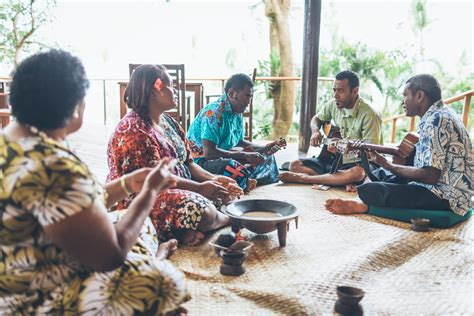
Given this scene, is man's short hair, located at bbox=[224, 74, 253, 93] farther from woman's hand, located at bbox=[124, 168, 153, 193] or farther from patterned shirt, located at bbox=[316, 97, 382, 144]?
woman's hand, located at bbox=[124, 168, 153, 193]

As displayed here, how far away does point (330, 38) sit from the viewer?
13781 millimetres

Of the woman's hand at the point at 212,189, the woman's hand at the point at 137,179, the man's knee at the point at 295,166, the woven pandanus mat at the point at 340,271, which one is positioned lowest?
the woven pandanus mat at the point at 340,271

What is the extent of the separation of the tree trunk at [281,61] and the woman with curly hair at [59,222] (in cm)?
773

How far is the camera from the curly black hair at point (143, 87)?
2.47 metres

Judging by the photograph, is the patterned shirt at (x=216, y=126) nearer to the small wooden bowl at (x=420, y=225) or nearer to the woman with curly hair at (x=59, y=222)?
the small wooden bowl at (x=420, y=225)

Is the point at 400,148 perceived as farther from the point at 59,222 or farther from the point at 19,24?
the point at 19,24

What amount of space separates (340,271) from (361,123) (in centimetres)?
190

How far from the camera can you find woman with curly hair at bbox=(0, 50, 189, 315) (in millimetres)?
1188

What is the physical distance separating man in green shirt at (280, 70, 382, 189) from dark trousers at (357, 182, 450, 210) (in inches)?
27.3

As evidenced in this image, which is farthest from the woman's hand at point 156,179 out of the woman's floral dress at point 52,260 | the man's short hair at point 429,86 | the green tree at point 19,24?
the green tree at point 19,24

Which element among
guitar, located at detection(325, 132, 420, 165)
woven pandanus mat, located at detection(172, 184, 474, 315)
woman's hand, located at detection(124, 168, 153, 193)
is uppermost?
woman's hand, located at detection(124, 168, 153, 193)

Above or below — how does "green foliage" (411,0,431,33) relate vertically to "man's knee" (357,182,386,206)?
above

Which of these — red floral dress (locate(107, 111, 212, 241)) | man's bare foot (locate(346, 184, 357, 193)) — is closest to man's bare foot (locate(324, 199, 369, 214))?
man's bare foot (locate(346, 184, 357, 193))

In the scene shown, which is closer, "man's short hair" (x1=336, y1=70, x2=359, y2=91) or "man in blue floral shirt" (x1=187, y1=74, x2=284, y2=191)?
"man in blue floral shirt" (x1=187, y1=74, x2=284, y2=191)
